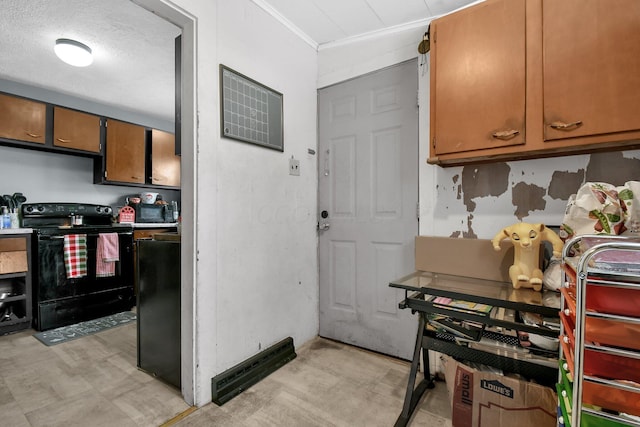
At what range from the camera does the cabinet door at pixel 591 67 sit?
1.22 m

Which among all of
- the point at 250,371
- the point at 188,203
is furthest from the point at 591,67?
the point at 250,371

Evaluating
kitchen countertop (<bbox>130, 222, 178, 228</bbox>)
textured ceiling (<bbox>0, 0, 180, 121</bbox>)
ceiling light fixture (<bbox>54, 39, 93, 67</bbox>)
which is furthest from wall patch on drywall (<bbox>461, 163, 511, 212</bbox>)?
kitchen countertop (<bbox>130, 222, 178, 228</bbox>)

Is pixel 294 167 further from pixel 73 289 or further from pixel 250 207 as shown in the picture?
pixel 73 289

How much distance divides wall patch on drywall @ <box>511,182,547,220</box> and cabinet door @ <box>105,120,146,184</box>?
420cm

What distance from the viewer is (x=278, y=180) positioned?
2.21 metres

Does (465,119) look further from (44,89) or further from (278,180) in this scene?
(44,89)

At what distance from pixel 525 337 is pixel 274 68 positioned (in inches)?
88.2

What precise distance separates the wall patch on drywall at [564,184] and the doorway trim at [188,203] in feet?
6.50

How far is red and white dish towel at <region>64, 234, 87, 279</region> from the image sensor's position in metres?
2.95

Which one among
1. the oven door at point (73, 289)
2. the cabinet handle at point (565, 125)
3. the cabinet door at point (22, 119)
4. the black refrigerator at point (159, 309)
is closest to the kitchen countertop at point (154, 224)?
the oven door at point (73, 289)

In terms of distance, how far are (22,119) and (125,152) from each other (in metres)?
0.98

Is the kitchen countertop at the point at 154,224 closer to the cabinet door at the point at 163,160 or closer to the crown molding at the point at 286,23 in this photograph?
the cabinet door at the point at 163,160

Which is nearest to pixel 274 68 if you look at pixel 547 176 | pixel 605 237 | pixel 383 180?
pixel 383 180

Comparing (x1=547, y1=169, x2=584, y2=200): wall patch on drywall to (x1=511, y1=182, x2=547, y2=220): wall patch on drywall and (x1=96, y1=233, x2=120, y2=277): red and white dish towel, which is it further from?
(x1=96, y1=233, x2=120, y2=277): red and white dish towel
